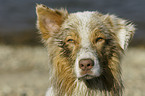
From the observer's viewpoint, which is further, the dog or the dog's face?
the dog

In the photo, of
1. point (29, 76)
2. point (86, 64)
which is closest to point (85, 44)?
point (86, 64)

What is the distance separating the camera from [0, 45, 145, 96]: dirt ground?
10.9 metres

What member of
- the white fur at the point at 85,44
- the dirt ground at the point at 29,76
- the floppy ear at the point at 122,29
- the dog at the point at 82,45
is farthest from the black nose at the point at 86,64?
the dirt ground at the point at 29,76

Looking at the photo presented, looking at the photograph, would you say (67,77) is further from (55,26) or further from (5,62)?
(5,62)

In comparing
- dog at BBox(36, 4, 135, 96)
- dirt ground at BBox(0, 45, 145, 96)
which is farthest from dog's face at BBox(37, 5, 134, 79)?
dirt ground at BBox(0, 45, 145, 96)

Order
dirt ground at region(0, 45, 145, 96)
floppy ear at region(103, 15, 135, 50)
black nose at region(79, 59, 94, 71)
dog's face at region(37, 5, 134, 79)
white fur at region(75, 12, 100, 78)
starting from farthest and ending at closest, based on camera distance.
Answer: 1. dirt ground at region(0, 45, 145, 96)
2. floppy ear at region(103, 15, 135, 50)
3. dog's face at region(37, 5, 134, 79)
4. white fur at region(75, 12, 100, 78)
5. black nose at region(79, 59, 94, 71)

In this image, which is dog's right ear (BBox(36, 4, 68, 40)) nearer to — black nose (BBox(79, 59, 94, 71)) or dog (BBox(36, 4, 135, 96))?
dog (BBox(36, 4, 135, 96))

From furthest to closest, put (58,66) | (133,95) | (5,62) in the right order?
(5,62)
(133,95)
(58,66)

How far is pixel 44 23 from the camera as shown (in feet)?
18.8

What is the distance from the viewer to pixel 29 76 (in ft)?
54.3

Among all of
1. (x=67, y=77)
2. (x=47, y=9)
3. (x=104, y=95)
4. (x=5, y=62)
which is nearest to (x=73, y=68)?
(x=67, y=77)

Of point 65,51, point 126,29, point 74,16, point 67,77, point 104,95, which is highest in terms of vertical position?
point 74,16

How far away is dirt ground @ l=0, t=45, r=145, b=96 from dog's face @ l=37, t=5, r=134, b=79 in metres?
2.41

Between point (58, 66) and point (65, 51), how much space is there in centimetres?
41
